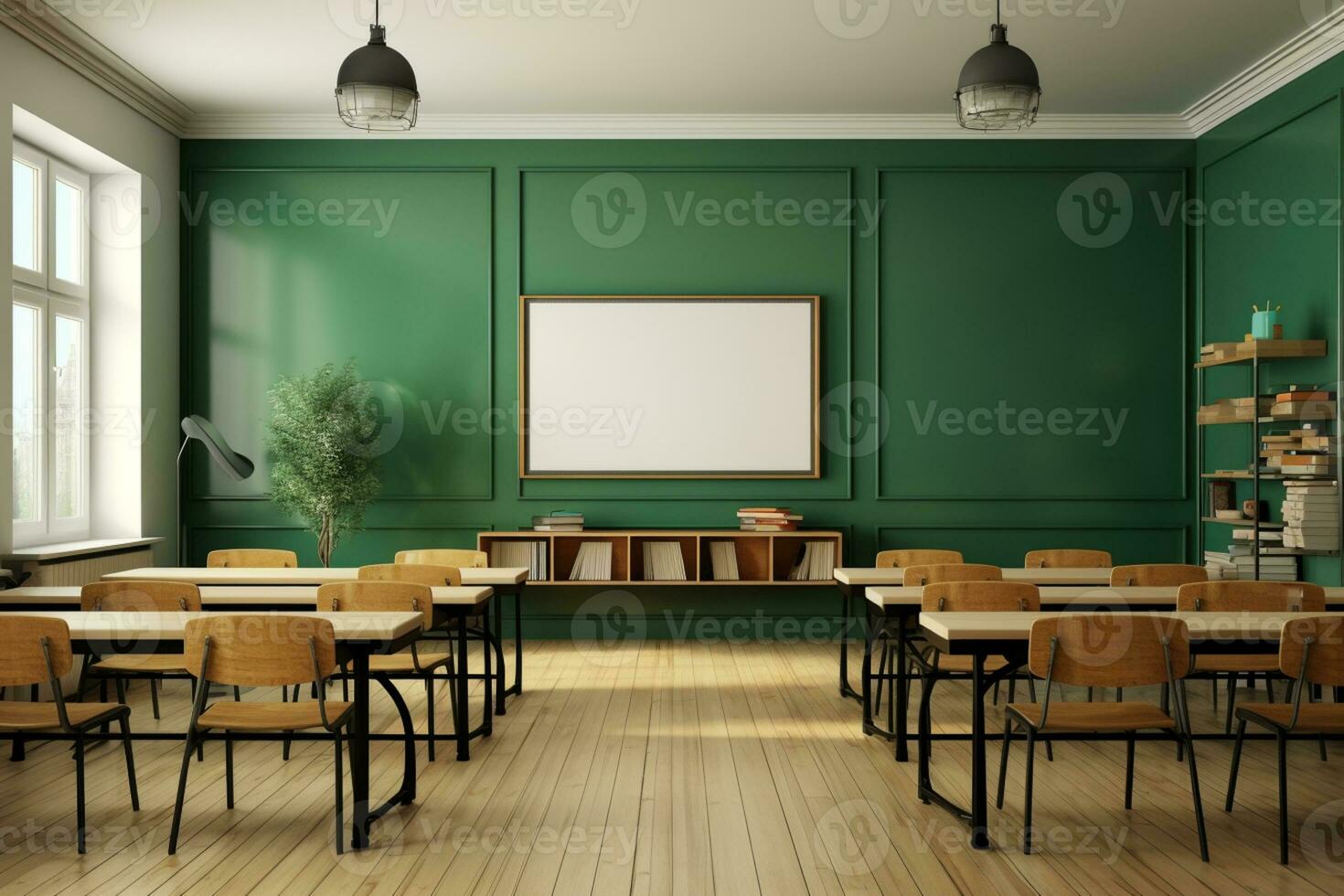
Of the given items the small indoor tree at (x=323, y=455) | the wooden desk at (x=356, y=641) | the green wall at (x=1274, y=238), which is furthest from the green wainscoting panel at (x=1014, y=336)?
the wooden desk at (x=356, y=641)

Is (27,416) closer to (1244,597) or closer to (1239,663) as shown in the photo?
(1244,597)

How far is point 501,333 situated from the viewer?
25.2 ft

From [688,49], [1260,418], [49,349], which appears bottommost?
[1260,418]

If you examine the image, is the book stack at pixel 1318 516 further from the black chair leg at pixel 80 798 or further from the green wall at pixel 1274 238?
the black chair leg at pixel 80 798

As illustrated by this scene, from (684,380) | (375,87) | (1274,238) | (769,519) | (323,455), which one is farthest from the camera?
(684,380)

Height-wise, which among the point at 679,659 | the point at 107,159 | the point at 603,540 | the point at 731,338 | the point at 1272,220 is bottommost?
the point at 679,659

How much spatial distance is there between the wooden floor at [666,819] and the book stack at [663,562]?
75.3 inches

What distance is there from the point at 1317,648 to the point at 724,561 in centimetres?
432

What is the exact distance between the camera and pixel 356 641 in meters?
3.53

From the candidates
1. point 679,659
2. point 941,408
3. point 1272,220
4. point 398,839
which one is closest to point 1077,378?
point 941,408

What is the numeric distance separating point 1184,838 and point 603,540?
453cm

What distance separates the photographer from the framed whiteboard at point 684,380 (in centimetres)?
762

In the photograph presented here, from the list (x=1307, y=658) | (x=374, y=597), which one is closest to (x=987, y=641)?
(x=1307, y=658)

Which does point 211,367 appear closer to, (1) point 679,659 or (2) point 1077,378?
(1) point 679,659
